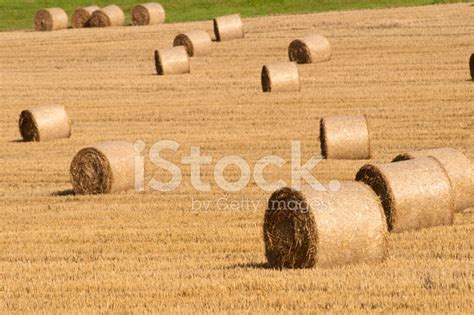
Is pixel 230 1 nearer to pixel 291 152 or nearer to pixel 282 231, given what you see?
pixel 291 152

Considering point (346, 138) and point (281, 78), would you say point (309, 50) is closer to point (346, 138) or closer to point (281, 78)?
point (281, 78)

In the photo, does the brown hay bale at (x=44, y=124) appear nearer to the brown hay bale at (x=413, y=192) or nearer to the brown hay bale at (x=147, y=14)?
the brown hay bale at (x=413, y=192)

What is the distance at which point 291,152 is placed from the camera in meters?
24.2

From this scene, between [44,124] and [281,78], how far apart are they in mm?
8170

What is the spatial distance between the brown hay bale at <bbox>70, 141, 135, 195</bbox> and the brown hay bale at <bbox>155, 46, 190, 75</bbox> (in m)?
16.5

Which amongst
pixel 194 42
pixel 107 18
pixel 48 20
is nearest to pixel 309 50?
pixel 194 42

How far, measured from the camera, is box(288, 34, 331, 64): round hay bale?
37781 millimetres

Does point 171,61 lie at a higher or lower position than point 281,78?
Result: higher

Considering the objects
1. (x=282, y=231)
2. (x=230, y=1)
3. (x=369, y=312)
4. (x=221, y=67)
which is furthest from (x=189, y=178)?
(x=230, y=1)

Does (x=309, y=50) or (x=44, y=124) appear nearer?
(x=44, y=124)

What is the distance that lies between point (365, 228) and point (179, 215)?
4.98 m

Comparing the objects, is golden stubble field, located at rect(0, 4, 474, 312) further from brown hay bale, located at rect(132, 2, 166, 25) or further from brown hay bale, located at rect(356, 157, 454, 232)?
brown hay bale, located at rect(132, 2, 166, 25)

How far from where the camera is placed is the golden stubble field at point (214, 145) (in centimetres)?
1295

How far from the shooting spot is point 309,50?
124 feet
